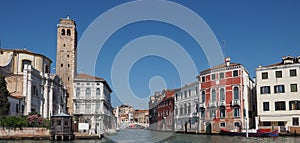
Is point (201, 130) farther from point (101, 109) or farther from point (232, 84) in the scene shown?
point (101, 109)

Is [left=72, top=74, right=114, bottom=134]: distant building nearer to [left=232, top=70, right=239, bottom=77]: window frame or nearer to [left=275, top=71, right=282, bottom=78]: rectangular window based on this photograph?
[left=232, top=70, right=239, bottom=77]: window frame

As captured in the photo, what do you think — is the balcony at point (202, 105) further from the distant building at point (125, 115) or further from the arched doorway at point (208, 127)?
the distant building at point (125, 115)

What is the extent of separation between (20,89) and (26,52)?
327 inches

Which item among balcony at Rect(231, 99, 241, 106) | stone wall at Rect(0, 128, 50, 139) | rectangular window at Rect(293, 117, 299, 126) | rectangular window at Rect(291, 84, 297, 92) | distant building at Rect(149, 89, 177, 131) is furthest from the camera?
distant building at Rect(149, 89, 177, 131)

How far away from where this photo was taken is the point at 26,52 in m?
45.4

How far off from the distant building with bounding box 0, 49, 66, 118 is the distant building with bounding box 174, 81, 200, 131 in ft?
56.8

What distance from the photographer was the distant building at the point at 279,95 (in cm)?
3941

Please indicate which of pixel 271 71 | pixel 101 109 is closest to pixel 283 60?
pixel 271 71

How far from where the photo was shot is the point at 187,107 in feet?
170

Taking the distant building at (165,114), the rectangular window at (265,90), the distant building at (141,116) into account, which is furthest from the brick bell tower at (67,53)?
the distant building at (141,116)

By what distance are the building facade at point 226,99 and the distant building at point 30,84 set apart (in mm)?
19626

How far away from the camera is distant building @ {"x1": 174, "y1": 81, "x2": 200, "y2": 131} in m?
49.0

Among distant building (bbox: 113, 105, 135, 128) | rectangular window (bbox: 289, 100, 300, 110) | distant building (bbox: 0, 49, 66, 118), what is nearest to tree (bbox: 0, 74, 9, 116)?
distant building (bbox: 0, 49, 66, 118)

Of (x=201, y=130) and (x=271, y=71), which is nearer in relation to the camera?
(x=271, y=71)
